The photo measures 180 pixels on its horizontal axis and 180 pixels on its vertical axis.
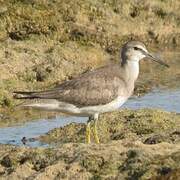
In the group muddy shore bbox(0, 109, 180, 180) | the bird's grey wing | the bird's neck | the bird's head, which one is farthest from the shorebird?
muddy shore bbox(0, 109, 180, 180)

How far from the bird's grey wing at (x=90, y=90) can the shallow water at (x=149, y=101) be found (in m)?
1.25

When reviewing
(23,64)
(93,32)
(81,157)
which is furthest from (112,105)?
(93,32)

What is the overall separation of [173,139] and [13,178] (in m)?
2.49

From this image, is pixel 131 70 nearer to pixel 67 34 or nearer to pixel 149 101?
pixel 149 101

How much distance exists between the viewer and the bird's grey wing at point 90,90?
13641 millimetres

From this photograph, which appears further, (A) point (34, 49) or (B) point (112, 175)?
(A) point (34, 49)

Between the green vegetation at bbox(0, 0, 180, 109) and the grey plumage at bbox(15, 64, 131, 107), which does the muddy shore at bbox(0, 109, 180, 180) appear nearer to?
the grey plumage at bbox(15, 64, 131, 107)

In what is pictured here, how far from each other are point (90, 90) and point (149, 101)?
485cm

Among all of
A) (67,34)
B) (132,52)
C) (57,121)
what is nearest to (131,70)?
(132,52)

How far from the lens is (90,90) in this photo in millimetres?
13828

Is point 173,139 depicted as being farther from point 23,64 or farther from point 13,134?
point 23,64

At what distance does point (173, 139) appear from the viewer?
11.1m

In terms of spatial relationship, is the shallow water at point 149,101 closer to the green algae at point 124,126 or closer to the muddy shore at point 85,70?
the muddy shore at point 85,70

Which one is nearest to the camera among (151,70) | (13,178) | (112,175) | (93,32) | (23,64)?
(112,175)
